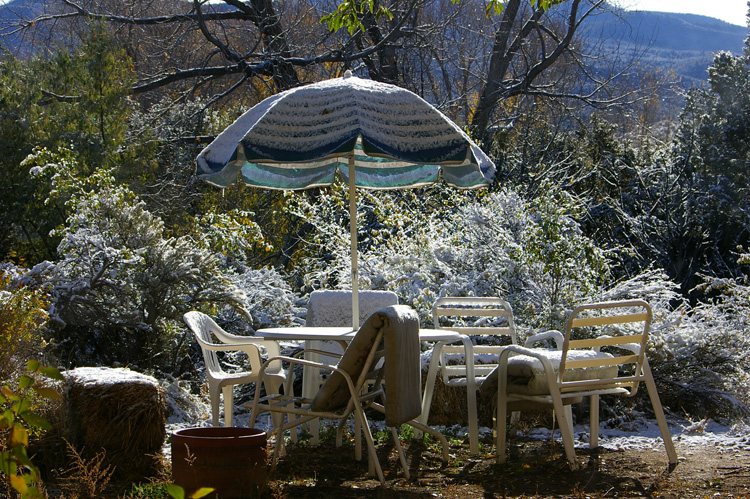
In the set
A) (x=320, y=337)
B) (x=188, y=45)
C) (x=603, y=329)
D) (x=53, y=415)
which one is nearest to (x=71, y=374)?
(x=53, y=415)

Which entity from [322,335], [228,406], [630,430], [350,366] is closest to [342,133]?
[322,335]

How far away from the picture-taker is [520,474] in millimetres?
4031

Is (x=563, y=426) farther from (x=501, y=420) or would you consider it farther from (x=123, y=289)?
(x=123, y=289)

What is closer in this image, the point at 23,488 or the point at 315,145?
the point at 23,488

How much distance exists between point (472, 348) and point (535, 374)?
0.67 metres

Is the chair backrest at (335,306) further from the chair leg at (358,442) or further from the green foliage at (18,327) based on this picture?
the green foliage at (18,327)

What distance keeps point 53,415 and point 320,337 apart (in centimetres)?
155

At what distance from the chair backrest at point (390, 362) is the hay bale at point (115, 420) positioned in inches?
44.6

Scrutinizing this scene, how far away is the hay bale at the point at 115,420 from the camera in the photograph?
412 centimetres

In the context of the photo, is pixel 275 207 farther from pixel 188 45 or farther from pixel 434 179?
pixel 188 45

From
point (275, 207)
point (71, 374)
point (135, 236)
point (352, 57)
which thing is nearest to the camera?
point (71, 374)

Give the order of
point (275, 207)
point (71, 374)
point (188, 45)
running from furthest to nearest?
1. point (188, 45)
2. point (275, 207)
3. point (71, 374)

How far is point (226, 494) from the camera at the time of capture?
9.98ft

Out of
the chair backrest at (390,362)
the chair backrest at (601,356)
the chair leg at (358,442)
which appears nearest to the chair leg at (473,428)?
the chair backrest at (601,356)
